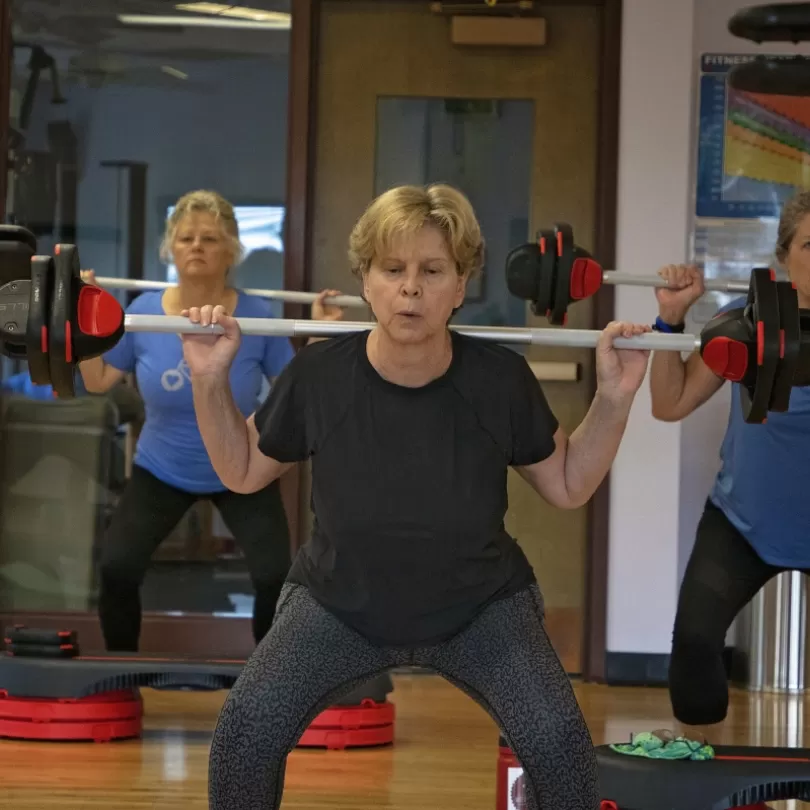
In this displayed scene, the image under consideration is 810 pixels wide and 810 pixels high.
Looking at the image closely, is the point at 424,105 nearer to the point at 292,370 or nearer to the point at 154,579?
the point at 154,579

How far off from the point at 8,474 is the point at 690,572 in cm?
284

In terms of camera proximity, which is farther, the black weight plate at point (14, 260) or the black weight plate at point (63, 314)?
the black weight plate at point (14, 260)

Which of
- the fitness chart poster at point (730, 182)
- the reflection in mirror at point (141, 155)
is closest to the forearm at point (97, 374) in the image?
the reflection in mirror at point (141, 155)

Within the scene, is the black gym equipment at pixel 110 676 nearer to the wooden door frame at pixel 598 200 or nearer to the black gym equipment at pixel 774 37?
the wooden door frame at pixel 598 200

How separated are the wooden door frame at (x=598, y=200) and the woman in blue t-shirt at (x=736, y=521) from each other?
64.8 inches

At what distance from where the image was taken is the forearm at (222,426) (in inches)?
94.9

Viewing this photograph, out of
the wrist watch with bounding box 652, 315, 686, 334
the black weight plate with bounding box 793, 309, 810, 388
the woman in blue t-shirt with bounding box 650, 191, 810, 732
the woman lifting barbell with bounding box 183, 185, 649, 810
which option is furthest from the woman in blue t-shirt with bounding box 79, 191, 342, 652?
the black weight plate with bounding box 793, 309, 810, 388

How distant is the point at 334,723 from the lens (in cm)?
385

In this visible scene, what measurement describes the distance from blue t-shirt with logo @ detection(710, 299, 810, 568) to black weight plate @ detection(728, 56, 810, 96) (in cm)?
56

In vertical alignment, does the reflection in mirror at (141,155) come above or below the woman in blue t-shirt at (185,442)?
above

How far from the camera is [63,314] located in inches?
91.7

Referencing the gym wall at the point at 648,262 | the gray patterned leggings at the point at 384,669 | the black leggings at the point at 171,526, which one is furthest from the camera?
the gym wall at the point at 648,262

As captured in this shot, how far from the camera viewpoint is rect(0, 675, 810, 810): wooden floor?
3.26 meters

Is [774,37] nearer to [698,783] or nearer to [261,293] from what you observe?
[698,783]
